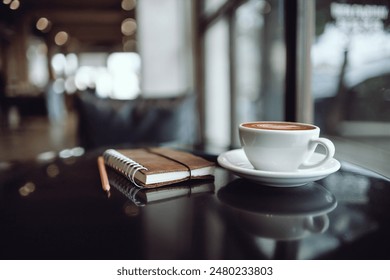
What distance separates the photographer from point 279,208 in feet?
1.75

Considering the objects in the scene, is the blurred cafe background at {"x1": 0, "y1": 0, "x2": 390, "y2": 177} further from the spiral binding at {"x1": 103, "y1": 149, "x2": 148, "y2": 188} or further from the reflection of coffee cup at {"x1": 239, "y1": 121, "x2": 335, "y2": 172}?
the reflection of coffee cup at {"x1": 239, "y1": 121, "x2": 335, "y2": 172}

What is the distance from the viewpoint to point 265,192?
61 cm

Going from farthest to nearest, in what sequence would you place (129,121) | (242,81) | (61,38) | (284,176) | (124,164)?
(61,38) < (242,81) < (129,121) < (124,164) < (284,176)

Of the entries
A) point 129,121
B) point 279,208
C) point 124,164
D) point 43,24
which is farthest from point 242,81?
point 43,24

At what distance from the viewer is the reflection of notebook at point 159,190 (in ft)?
1.96

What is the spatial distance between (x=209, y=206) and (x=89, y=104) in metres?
1.09

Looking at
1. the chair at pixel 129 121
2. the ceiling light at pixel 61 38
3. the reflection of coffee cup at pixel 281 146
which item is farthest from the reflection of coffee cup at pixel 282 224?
the ceiling light at pixel 61 38

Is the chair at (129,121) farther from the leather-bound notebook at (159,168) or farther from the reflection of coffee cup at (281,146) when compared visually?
the reflection of coffee cup at (281,146)

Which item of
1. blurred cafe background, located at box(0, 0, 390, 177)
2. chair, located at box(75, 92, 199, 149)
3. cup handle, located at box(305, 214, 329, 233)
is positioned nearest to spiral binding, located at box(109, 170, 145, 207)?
cup handle, located at box(305, 214, 329, 233)

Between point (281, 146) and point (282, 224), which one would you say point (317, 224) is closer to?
point (282, 224)

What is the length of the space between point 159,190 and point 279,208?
0.22 m

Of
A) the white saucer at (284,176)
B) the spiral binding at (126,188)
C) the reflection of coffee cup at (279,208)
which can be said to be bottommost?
the reflection of coffee cup at (279,208)

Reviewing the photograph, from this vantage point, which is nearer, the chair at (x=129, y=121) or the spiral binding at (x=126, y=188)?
the spiral binding at (x=126, y=188)
